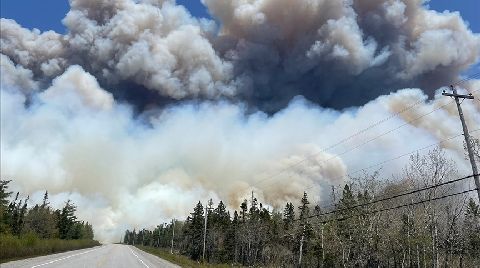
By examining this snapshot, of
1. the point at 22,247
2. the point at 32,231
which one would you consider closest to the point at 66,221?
the point at 32,231

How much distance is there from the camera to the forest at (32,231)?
4149 cm

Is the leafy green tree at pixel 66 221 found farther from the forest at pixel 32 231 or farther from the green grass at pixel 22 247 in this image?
the green grass at pixel 22 247

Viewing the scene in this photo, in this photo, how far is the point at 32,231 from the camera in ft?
356

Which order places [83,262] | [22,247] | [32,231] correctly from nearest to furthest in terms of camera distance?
[83,262] < [22,247] < [32,231]

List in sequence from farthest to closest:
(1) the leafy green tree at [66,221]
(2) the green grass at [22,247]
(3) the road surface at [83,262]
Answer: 1. (1) the leafy green tree at [66,221]
2. (2) the green grass at [22,247]
3. (3) the road surface at [83,262]

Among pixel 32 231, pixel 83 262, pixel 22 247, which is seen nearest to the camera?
pixel 83 262

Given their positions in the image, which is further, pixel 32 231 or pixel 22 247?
pixel 32 231

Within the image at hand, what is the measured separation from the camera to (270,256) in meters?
103

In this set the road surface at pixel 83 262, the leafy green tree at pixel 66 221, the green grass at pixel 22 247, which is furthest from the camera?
the leafy green tree at pixel 66 221

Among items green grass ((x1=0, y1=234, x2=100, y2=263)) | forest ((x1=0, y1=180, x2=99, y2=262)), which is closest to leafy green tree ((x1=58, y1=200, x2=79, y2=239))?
forest ((x1=0, y1=180, x2=99, y2=262))

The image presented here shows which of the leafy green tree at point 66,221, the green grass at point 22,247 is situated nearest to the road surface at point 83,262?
the green grass at point 22,247

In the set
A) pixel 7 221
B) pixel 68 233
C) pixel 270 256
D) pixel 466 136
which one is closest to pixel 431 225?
pixel 466 136

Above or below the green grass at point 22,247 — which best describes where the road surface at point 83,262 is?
below

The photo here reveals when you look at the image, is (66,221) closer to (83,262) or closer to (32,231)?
(32,231)
